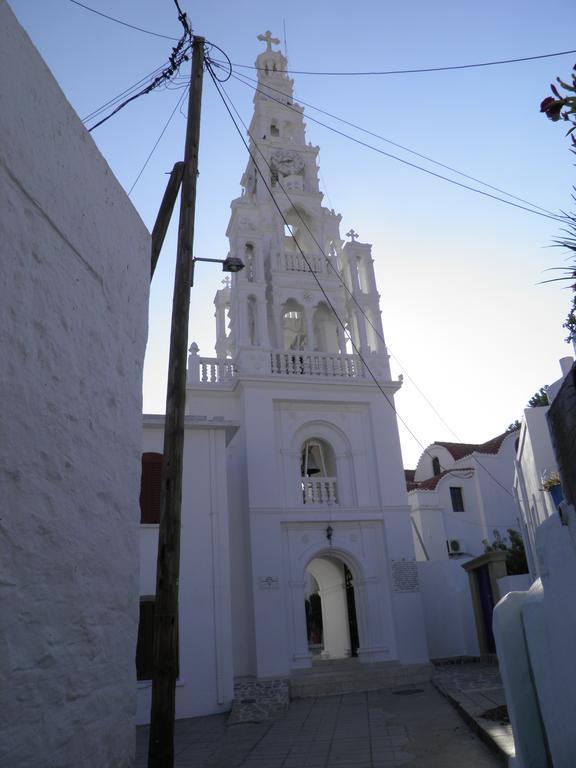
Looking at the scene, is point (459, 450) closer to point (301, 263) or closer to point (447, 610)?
point (447, 610)

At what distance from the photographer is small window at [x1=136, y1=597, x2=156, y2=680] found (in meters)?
12.3

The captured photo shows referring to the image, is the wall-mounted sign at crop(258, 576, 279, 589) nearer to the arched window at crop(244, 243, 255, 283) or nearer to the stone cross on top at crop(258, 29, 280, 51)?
the arched window at crop(244, 243, 255, 283)

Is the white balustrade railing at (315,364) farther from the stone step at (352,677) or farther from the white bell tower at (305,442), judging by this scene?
the stone step at (352,677)

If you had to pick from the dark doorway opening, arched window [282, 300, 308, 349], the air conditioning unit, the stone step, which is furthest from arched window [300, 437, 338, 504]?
Answer: the air conditioning unit

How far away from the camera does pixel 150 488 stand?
14078mm

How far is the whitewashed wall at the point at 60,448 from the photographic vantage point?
3.12 m

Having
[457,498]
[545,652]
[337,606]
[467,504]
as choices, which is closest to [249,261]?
[337,606]

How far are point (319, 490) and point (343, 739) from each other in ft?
28.0

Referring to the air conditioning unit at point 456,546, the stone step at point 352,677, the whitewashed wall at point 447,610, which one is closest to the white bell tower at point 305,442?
the stone step at point 352,677

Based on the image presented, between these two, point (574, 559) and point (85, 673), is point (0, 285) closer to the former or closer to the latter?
point (85, 673)

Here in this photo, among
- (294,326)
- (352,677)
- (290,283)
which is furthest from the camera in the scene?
(294,326)

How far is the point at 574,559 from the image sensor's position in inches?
163

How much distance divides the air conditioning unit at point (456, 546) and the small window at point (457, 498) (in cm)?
133

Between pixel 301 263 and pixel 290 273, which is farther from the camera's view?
pixel 301 263
